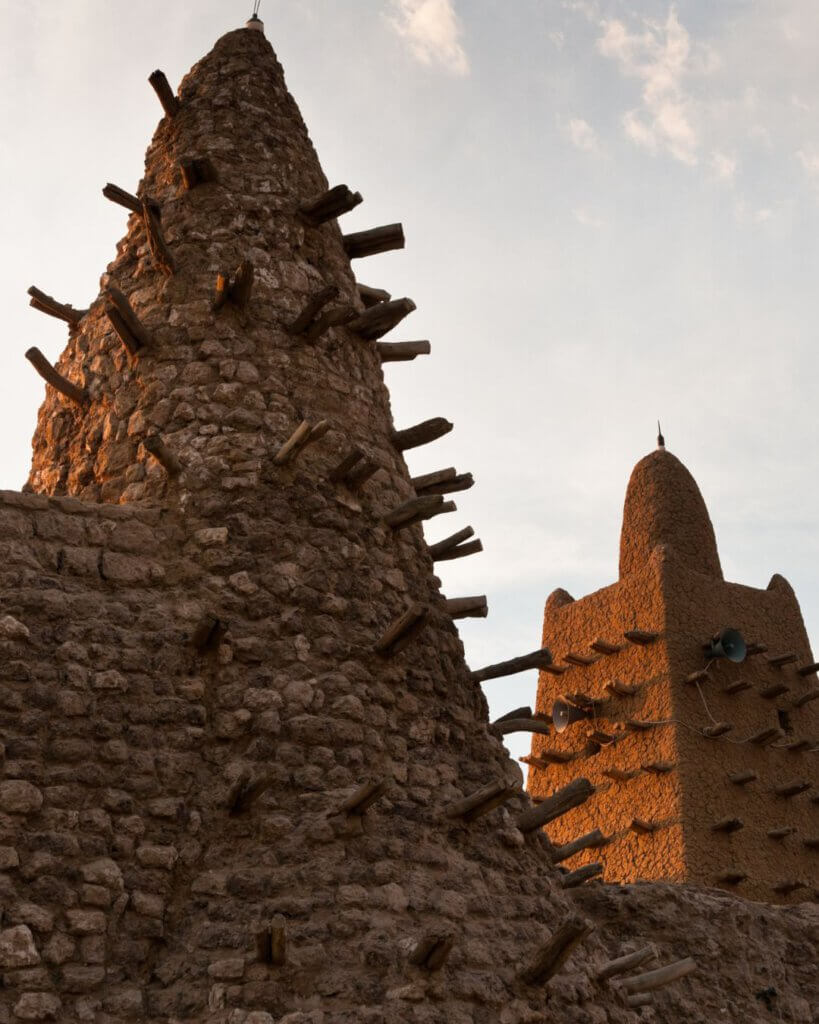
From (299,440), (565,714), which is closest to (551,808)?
(299,440)

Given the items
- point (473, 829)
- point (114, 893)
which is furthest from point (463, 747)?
point (114, 893)

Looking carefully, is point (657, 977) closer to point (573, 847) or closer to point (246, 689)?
point (573, 847)

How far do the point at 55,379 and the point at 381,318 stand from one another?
6.92 ft

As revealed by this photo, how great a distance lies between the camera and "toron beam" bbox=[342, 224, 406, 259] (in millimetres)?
8445

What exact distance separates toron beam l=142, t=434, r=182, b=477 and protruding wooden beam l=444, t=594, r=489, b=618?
1.81m

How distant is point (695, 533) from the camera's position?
1498 centimetres

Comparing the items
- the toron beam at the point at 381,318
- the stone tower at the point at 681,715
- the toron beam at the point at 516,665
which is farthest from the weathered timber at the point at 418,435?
the stone tower at the point at 681,715

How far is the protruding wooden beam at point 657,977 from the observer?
6270 mm

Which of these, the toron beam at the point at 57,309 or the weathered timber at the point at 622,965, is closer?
the weathered timber at the point at 622,965

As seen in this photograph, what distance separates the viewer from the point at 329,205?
8.00 metres

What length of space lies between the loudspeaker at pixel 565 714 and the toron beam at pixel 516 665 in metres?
7.36

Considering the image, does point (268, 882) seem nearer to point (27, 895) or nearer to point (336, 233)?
point (27, 895)

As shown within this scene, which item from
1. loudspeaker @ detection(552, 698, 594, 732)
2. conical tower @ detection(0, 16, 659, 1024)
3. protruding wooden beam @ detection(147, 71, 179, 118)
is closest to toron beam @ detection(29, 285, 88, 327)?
conical tower @ detection(0, 16, 659, 1024)

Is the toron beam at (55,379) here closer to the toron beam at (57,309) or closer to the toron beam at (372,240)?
the toron beam at (57,309)
